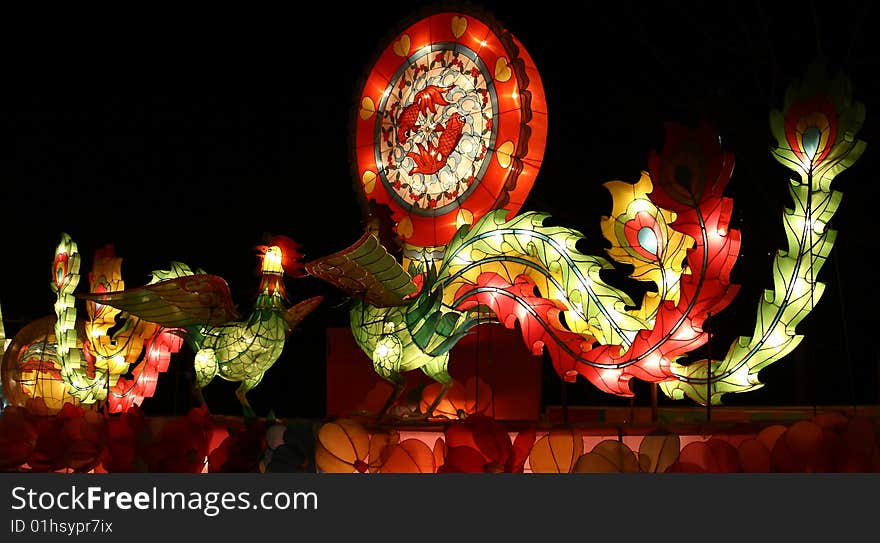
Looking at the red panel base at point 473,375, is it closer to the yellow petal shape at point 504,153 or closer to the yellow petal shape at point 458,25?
the yellow petal shape at point 504,153

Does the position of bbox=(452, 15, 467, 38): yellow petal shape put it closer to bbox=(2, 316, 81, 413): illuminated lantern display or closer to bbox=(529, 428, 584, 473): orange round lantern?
bbox=(529, 428, 584, 473): orange round lantern

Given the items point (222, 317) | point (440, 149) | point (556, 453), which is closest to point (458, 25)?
point (440, 149)

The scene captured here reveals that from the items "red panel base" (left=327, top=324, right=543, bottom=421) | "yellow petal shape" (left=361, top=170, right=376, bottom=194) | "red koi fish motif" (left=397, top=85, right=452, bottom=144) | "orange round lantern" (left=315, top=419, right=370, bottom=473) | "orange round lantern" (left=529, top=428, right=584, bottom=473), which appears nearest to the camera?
"orange round lantern" (left=529, top=428, right=584, bottom=473)

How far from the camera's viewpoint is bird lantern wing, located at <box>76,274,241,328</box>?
702cm

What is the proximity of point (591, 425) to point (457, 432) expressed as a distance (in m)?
0.97

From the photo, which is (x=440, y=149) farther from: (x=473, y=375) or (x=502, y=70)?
(x=473, y=375)

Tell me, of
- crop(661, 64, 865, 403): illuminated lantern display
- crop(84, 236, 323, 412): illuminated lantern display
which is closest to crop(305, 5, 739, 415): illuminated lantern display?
crop(661, 64, 865, 403): illuminated lantern display

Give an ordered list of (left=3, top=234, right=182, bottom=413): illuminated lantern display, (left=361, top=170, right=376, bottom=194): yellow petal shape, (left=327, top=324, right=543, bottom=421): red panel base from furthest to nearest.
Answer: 1. (left=3, top=234, right=182, bottom=413): illuminated lantern display
2. (left=361, top=170, right=376, bottom=194): yellow petal shape
3. (left=327, top=324, right=543, bottom=421): red panel base

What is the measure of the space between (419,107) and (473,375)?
1.95m

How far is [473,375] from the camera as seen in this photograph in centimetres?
750

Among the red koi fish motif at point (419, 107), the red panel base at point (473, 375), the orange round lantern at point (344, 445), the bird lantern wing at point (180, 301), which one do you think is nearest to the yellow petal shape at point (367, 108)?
the red koi fish motif at point (419, 107)

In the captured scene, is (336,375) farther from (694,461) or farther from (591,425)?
(694,461)

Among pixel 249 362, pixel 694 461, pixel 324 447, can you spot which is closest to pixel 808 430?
pixel 694 461

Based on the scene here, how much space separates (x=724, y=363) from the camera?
5.65 m
